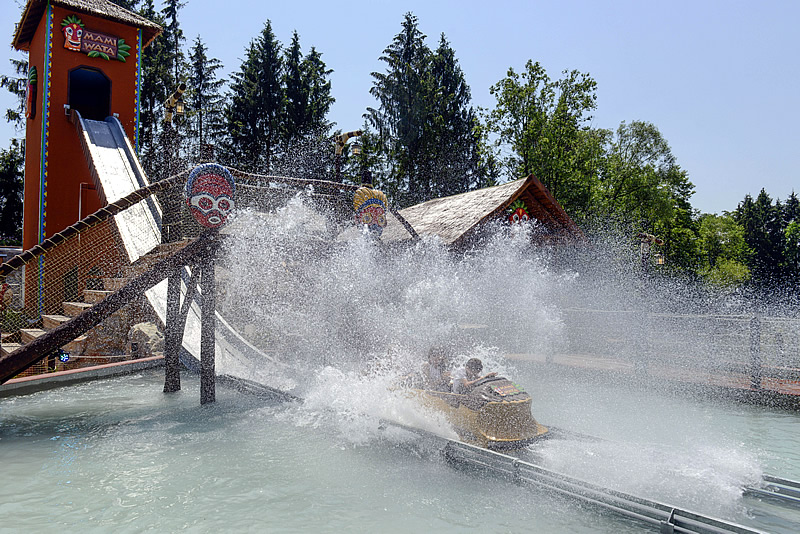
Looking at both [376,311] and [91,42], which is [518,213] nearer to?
[376,311]

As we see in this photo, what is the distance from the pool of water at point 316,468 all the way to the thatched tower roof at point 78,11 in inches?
480

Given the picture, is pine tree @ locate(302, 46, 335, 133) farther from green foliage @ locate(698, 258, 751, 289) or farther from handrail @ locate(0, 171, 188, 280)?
green foliage @ locate(698, 258, 751, 289)

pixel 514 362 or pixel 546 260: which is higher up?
pixel 546 260

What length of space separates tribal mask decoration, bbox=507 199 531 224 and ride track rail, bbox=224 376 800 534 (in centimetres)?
886

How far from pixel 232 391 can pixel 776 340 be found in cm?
1127

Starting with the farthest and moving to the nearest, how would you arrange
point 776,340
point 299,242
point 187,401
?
point 776,340 < point 299,242 < point 187,401

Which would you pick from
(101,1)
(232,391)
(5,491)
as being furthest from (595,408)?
(101,1)

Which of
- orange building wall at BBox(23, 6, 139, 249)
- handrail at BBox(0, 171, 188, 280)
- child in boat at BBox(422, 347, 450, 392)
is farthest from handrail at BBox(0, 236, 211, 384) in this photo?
orange building wall at BBox(23, 6, 139, 249)

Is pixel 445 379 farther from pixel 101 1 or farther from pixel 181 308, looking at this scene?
pixel 101 1

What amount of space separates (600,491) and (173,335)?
754 centimetres

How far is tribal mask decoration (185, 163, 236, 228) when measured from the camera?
324 inches

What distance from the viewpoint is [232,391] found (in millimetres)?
10023

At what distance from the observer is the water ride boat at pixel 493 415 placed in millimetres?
6410

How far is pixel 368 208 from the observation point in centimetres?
1109
